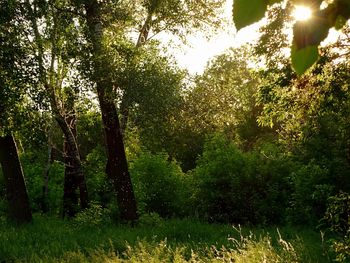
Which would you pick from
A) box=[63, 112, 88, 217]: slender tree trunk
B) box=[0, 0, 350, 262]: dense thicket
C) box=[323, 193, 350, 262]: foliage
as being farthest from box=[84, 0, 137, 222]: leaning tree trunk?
box=[323, 193, 350, 262]: foliage

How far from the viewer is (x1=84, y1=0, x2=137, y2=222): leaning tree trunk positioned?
14.1 meters

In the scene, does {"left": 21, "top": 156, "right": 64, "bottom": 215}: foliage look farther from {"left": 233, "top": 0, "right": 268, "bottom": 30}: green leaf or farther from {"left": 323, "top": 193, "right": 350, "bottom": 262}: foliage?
{"left": 233, "top": 0, "right": 268, "bottom": 30}: green leaf

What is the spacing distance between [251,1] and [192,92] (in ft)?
65.5

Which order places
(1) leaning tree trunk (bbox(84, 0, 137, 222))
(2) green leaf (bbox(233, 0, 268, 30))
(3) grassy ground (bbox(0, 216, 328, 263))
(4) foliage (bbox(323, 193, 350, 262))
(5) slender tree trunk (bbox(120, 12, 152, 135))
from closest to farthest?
(2) green leaf (bbox(233, 0, 268, 30)) < (4) foliage (bbox(323, 193, 350, 262)) < (3) grassy ground (bbox(0, 216, 328, 263)) < (1) leaning tree trunk (bbox(84, 0, 137, 222)) < (5) slender tree trunk (bbox(120, 12, 152, 135))

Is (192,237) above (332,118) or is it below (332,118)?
below

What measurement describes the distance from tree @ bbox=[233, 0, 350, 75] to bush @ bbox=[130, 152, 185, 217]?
17.7 m

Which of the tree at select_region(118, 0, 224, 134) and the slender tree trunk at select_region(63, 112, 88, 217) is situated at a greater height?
the tree at select_region(118, 0, 224, 134)

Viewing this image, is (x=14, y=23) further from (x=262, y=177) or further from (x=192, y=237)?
(x=262, y=177)

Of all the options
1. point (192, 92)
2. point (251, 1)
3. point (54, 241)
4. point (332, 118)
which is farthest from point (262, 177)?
point (251, 1)

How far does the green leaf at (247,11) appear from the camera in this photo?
0.80 m

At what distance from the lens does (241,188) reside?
18.1 metres

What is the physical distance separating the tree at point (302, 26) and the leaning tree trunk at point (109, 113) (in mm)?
13289

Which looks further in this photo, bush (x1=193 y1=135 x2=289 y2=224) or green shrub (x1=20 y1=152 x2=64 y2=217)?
green shrub (x1=20 y1=152 x2=64 y2=217)

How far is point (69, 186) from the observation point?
19500mm
